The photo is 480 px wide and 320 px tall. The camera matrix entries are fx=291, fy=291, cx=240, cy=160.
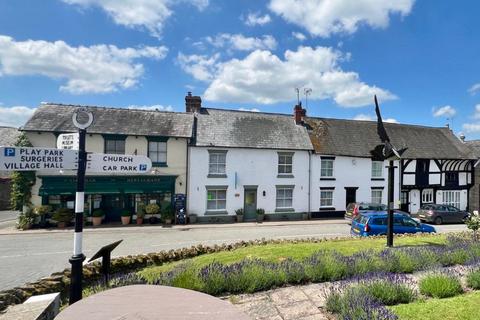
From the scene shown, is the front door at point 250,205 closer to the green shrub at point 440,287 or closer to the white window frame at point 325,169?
the white window frame at point 325,169

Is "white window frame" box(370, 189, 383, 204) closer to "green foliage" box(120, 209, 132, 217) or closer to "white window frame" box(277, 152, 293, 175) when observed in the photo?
"white window frame" box(277, 152, 293, 175)

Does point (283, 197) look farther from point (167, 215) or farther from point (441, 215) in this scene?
point (441, 215)

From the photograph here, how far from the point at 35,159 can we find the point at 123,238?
13261 mm

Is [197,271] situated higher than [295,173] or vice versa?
[295,173]

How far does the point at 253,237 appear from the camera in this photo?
17125 mm

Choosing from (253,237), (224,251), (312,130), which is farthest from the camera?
(312,130)

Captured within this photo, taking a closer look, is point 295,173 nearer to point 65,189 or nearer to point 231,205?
point 231,205

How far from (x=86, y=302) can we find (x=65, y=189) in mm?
20151

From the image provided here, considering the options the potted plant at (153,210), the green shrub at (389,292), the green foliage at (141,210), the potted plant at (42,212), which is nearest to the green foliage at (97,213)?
the green foliage at (141,210)

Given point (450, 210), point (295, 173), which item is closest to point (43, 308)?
point (295, 173)

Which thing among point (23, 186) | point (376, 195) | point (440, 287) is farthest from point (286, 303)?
point (376, 195)

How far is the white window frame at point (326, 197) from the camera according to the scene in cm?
2517

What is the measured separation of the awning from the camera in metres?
19.7

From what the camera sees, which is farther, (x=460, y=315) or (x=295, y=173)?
(x=295, y=173)
